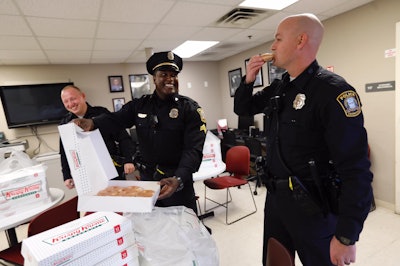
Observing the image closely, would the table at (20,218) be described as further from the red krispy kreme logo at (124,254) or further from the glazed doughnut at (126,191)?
the red krispy kreme logo at (124,254)

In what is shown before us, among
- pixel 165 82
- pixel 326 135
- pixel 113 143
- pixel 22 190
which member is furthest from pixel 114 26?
pixel 326 135

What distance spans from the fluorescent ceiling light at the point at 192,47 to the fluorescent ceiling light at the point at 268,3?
4.90 ft

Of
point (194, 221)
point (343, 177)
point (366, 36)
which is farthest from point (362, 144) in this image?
point (366, 36)

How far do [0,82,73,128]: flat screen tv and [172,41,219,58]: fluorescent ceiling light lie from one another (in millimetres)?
2281

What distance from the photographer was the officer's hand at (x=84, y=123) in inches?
49.5

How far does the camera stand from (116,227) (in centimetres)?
89

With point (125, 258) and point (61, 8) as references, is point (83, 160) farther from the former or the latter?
point (61, 8)

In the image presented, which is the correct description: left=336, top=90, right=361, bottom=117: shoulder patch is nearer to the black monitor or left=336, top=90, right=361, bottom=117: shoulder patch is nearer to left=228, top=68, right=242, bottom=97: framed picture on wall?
the black monitor

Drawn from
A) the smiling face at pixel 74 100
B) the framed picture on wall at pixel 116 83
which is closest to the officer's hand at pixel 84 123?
the smiling face at pixel 74 100

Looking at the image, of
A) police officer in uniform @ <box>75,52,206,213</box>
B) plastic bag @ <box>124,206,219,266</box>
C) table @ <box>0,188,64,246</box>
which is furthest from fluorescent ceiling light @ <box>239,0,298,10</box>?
table @ <box>0,188,64,246</box>

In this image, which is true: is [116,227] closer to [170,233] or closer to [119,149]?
[170,233]

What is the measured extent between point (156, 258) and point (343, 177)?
809 mm

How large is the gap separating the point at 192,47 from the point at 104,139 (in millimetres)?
2821

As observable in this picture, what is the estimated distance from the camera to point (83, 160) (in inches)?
45.7
